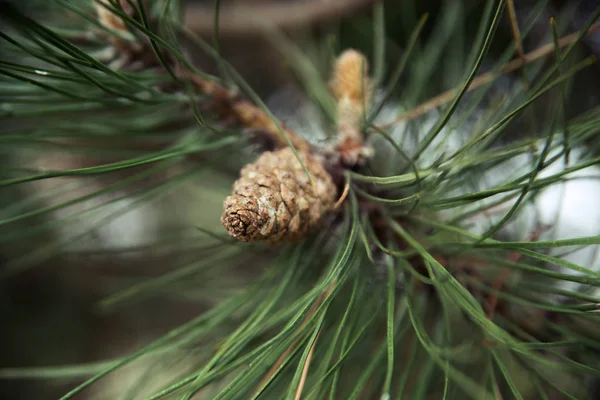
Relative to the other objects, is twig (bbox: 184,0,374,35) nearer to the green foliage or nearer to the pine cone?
the green foliage

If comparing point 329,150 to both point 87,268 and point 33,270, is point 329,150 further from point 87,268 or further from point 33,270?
point 33,270

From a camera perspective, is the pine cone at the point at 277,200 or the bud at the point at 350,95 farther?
the bud at the point at 350,95

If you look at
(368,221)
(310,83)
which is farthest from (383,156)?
(368,221)

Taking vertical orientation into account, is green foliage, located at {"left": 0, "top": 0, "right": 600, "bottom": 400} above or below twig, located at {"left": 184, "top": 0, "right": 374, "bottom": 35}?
below

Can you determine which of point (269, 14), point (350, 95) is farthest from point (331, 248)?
point (269, 14)

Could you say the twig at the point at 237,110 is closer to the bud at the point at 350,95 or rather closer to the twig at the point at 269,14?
the bud at the point at 350,95

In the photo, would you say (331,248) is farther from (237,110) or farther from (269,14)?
(269,14)

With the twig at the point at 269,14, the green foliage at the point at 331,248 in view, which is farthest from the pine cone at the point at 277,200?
the twig at the point at 269,14

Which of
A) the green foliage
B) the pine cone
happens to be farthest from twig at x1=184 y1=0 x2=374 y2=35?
the pine cone
